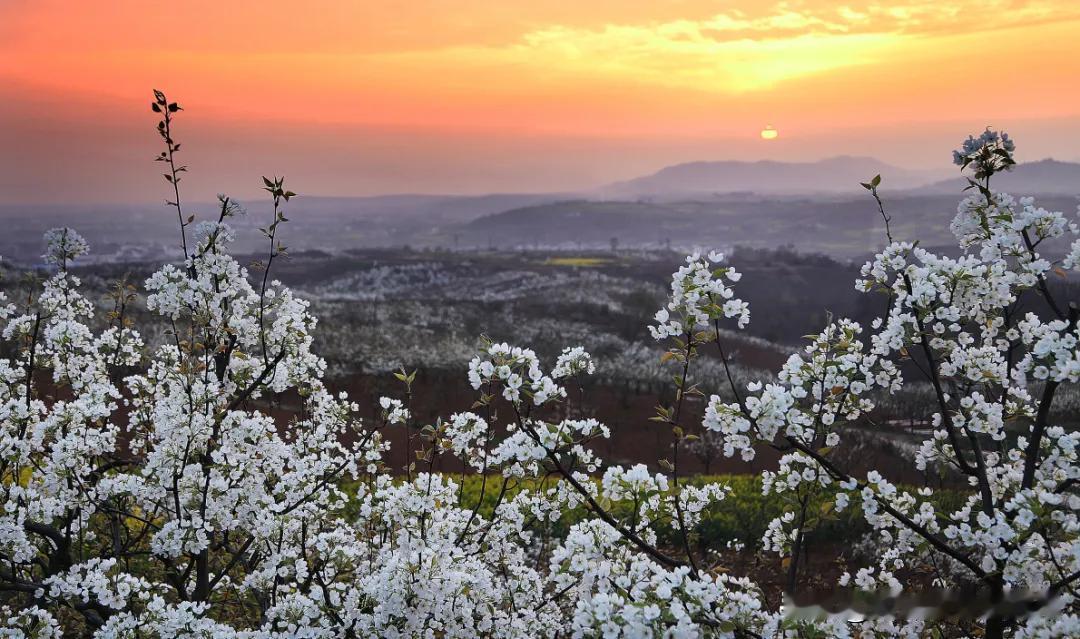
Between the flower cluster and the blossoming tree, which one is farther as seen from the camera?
the flower cluster

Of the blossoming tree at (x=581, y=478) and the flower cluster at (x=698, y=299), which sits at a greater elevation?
the flower cluster at (x=698, y=299)

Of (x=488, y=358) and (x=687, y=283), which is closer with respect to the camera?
(x=687, y=283)

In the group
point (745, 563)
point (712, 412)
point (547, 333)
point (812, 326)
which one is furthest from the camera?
point (812, 326)

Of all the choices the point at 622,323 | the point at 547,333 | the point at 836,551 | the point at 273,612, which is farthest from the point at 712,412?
the point at 622,323

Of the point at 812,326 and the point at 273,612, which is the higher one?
the point at 273,612

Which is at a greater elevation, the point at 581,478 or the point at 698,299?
the point at 698,299

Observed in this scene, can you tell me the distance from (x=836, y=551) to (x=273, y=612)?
1146cm

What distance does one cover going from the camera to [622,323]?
63219 millimetres

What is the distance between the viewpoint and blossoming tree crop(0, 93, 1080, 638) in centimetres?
420

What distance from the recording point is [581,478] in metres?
6.20

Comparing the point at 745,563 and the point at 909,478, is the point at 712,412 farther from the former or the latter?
the point at 909,478

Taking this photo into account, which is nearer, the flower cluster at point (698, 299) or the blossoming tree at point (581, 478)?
the blossoming tree at point (581, 478)

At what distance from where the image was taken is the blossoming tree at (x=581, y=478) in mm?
4203

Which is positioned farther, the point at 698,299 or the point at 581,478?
the point at 581,478
